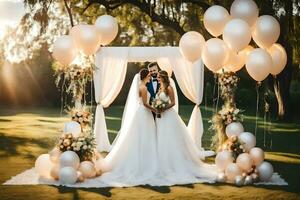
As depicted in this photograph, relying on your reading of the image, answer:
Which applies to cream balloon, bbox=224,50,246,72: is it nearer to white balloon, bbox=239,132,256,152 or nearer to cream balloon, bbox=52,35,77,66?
white balloon, bbox=239,132,256,152

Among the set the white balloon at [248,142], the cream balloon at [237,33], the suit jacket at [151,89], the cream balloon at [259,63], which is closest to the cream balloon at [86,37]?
the suit jacket at [151,89]

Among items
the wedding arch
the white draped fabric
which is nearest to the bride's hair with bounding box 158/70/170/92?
the wedding arch

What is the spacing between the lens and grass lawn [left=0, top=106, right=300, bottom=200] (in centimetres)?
757

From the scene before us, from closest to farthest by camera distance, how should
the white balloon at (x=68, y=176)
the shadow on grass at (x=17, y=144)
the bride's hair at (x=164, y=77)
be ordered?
the white balloon at (x=68, y=176), the bride's hair at (x=164, y=77), the shadow on grass at (x=17, y=144)

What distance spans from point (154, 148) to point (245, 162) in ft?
5.51

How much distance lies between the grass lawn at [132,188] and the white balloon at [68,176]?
0.27 meters

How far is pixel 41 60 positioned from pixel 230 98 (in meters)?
23.9

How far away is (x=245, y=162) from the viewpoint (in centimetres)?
848

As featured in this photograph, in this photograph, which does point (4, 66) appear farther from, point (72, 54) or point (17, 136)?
point (72, 54)

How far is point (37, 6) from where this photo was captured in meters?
16.2

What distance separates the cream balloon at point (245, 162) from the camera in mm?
8477

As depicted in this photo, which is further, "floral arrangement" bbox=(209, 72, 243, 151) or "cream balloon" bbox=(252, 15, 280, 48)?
"floral arrangement" bbox=(209, 72, 243, 151)

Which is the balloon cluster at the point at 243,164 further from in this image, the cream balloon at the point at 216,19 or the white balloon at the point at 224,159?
A: the cream balloon at the point at 216,19

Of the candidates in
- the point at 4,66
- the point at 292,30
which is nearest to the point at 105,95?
the point at 292,30
